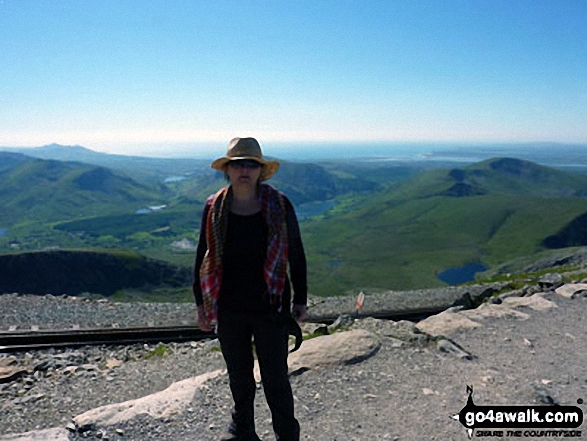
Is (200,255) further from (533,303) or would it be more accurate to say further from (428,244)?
(428,244)

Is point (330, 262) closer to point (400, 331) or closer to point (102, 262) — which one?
point (102, 262)

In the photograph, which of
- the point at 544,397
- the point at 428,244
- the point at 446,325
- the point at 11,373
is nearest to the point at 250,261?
the point at 544,397

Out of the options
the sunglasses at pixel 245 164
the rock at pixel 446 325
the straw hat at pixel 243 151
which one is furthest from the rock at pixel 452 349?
the sunglasses at pixel 245 164

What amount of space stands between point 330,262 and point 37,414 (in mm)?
142789

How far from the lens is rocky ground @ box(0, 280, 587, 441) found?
5684 millimetres

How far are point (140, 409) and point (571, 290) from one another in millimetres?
12783

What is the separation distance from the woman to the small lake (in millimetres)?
115022

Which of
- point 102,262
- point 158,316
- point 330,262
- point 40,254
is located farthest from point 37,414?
point 330,262

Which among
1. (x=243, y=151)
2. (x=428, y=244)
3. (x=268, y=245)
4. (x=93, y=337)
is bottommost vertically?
(x=428, y=244)

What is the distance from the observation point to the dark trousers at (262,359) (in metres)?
4.37

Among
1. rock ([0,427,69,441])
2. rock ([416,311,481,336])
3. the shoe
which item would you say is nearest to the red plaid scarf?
the shoe

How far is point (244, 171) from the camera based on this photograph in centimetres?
429

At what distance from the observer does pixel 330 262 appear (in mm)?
148125

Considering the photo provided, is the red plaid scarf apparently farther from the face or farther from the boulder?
the boulder
